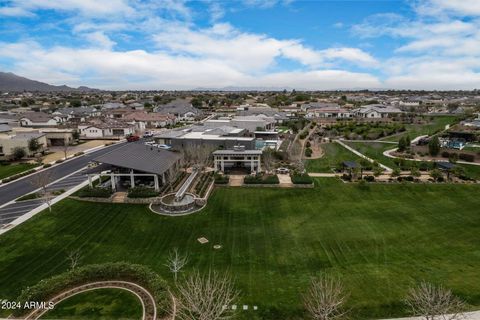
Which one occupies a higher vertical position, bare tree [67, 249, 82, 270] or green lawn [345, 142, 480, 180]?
green lawn [345, 142, 480, 180]

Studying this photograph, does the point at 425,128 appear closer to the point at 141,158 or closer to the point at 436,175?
the point at 436,175

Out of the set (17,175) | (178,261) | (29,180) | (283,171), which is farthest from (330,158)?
(17,175)

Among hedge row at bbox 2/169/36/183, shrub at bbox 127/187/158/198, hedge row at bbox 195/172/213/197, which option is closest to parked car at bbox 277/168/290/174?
hedge row at bbox 195/172/213/197

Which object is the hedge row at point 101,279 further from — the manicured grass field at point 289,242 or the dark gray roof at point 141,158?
the dark gray roof at point 141,158

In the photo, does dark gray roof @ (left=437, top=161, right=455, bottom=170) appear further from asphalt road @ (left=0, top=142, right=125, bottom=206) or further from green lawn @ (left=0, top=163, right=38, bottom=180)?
green lawn @ (left=0, top=163, right=38, bottom=180)

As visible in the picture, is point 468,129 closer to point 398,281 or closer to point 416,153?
point 416,153
